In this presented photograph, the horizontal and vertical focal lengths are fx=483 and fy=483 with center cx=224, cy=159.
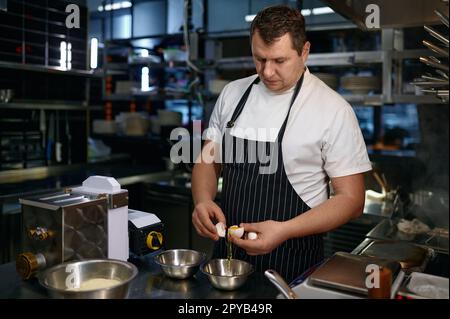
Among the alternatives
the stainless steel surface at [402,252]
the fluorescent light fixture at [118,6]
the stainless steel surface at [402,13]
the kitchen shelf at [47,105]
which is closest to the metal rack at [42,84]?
the kitchen shelf at [47,105]

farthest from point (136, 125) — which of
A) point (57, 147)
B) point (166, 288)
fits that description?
point (166, 288)

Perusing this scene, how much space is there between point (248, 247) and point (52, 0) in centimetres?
208

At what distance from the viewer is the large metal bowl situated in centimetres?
131

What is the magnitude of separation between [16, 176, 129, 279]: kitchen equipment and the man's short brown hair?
0.80 metres

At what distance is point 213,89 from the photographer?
4.29 metres

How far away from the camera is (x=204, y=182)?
7.16 ft

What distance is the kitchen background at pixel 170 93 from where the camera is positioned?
3.31 metres

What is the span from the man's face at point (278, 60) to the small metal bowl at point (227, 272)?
77 centimetres

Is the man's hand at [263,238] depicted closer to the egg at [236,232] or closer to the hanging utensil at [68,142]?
the egg at [236,232]

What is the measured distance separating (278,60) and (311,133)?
1.06ft

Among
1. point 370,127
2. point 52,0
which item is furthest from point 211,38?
point 370,127

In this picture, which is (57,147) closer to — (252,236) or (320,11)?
(320,11)
